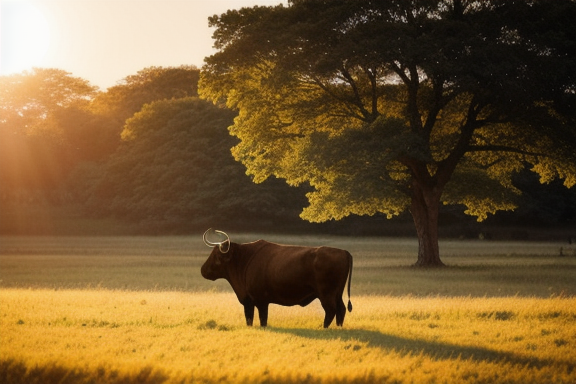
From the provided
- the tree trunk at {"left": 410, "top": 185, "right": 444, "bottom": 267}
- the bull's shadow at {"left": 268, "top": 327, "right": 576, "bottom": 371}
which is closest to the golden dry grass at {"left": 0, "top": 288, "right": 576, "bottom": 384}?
the bull's shadow at {"left": 268, "top": 327, "right": 576, "bottom": 371}

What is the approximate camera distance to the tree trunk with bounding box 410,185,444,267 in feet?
130

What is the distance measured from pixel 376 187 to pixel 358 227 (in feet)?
152

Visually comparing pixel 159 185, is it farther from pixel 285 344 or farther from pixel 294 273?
pixel 285 344

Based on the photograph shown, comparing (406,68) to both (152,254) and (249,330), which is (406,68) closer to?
(152,254)

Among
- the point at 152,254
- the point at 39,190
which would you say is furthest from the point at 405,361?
the point at 39,190

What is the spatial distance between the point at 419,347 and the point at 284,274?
321 centimetres

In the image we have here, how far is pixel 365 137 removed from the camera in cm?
3519

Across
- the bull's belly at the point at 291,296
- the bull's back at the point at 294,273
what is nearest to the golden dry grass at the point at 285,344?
the bull's belly at the point at 291,296

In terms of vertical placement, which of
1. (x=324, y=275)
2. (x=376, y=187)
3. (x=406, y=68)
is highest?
(x=406, y=68)

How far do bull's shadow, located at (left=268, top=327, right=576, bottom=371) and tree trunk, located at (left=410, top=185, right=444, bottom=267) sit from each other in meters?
25.4

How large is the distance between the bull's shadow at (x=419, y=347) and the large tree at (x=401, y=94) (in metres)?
20.7

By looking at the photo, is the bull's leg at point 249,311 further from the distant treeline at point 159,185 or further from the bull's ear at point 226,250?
the distant treeline at point 159,185

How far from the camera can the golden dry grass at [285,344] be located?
10.3 meters

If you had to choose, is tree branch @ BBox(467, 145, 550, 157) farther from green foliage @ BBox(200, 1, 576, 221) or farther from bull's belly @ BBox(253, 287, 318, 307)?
bull's belly @ BBox(253, 287, 318, 307)
